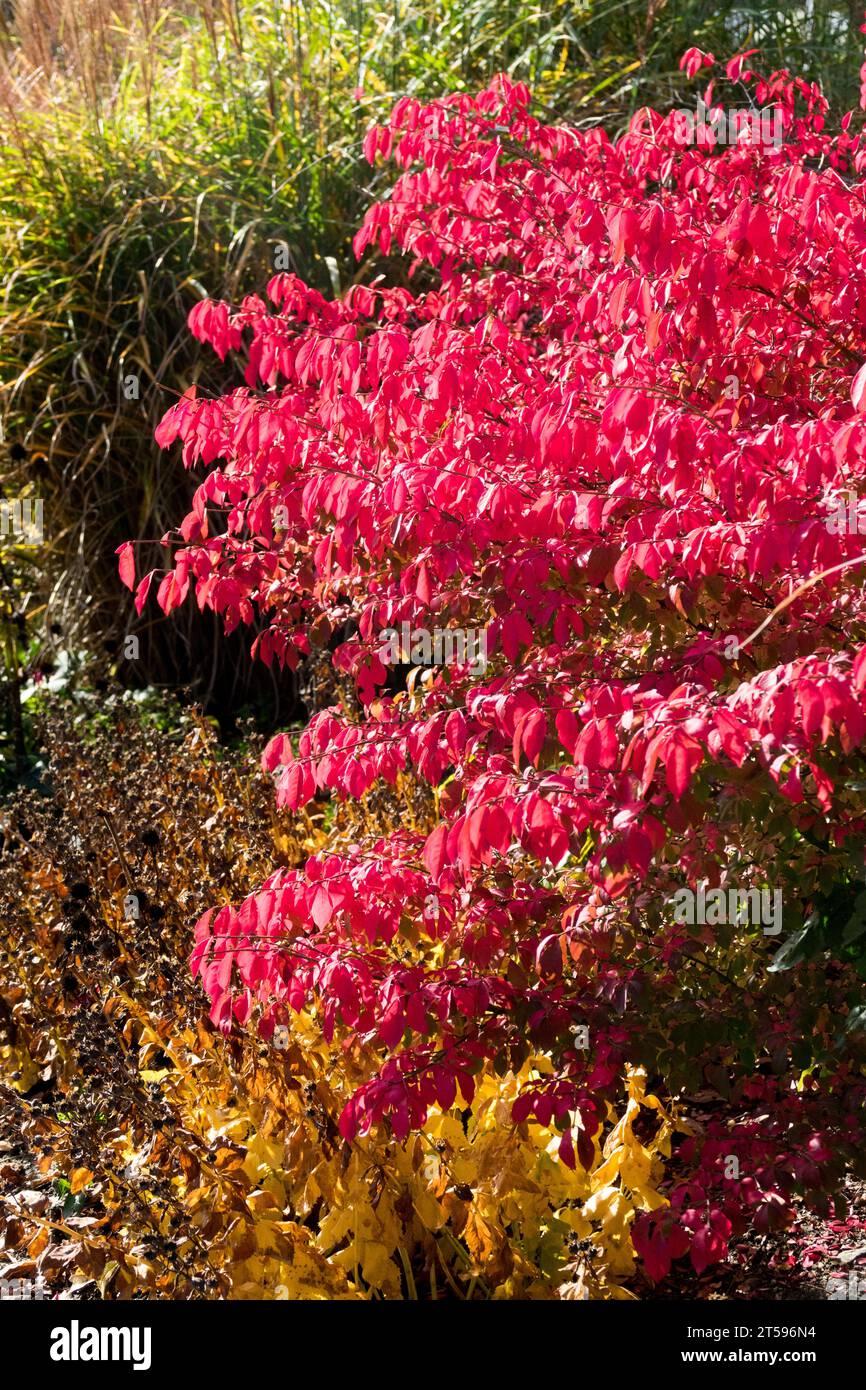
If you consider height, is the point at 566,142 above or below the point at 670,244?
above

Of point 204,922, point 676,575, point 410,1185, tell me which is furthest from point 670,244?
point 410,1185

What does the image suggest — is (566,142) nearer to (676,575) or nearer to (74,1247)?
(676,575)

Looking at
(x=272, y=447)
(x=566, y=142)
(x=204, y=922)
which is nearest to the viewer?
(x=204, y=922)

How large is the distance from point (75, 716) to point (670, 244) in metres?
3.84

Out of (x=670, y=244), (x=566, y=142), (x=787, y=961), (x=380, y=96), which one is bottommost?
(x=787, y=961)

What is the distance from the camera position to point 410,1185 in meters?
2.84

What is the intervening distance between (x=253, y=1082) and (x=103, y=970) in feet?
1.44

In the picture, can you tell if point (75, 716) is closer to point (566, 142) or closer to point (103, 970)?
point (103, 970)

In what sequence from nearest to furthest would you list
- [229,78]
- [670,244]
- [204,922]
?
1. [670,244]
2. [204,922]
3. [229,78]

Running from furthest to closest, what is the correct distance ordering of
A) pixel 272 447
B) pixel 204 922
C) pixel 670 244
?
pixel 272 447
pixel 204 922
pixel 670 244

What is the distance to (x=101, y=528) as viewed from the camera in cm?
644

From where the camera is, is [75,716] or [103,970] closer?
[103,970]
